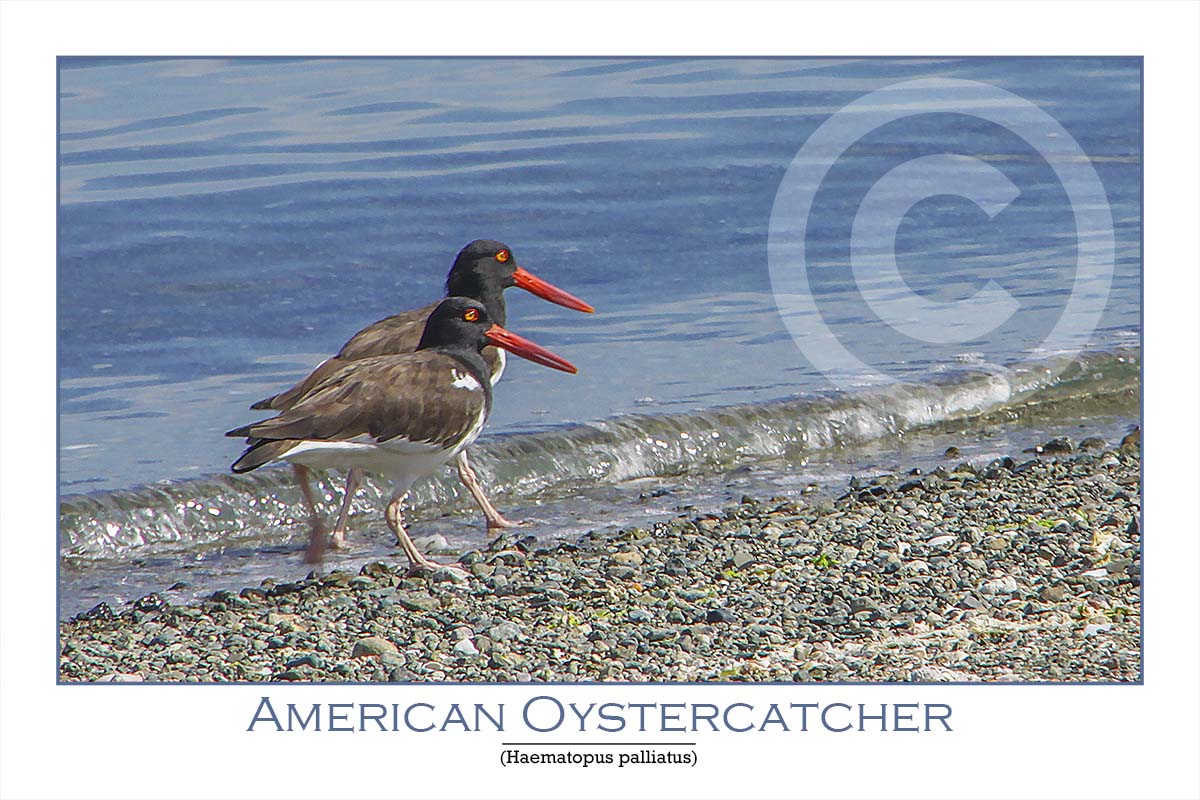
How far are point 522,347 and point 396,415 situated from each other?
0.79 metres

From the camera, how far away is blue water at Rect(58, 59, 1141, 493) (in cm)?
609

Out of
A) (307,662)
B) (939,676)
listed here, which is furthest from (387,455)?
(939,676)

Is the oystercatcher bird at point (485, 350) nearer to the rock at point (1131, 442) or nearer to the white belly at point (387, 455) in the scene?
the white belly at point (387, 455)

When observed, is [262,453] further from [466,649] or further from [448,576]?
[466,649]

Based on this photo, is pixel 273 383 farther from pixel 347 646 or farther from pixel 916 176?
pixel 916 176

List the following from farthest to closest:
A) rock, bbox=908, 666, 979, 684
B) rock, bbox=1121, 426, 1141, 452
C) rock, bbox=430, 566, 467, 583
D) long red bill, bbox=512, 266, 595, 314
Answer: long red bill, bbox=512, 266, 595, 314, rock, bbox=1121, 426, 1141, 452, rock, bbox=430, 566, 467, 583, rock, bbox=908, 666, 979, 684

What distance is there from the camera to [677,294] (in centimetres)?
850

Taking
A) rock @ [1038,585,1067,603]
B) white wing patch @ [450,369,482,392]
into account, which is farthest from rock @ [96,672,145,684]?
rock @ [1038,585,1067,603]

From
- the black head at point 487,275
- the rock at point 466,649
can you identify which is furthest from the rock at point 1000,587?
the black head at point 487,275

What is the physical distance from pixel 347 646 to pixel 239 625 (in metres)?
0.49

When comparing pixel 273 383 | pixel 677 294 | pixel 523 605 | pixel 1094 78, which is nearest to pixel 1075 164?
pixel 1094 78

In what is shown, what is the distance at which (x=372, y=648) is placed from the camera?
17.4ft

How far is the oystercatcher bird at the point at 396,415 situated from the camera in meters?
6.00

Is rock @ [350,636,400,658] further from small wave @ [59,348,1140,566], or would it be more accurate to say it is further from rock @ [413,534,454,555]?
small wave @ [59,348,1140,566]
